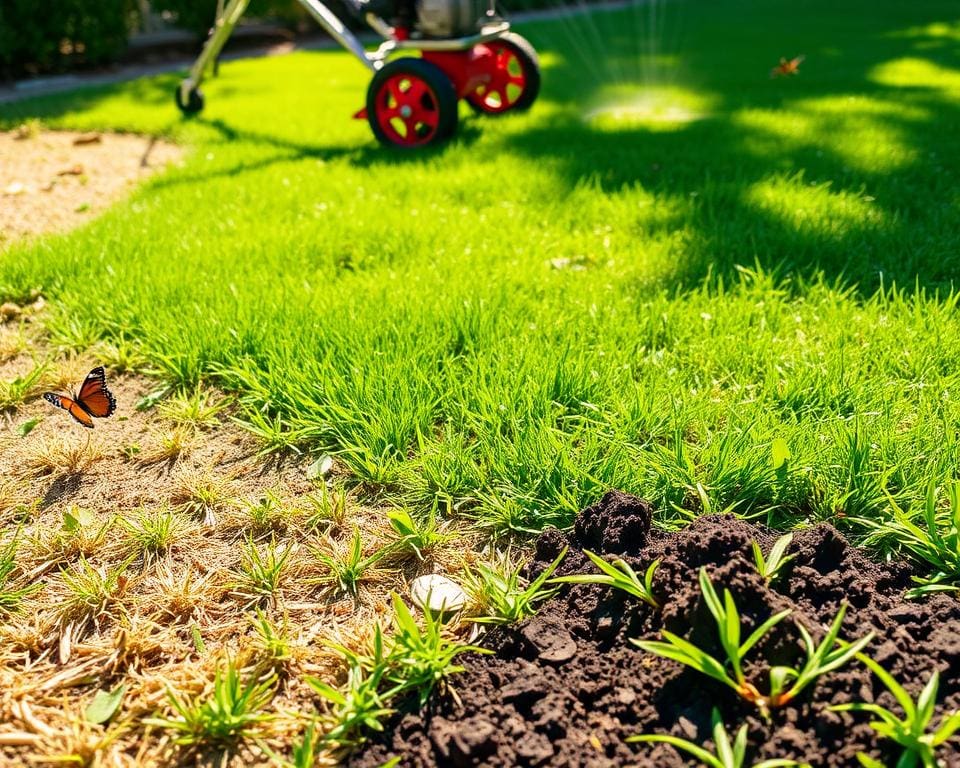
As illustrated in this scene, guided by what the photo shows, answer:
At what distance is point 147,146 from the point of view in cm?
513

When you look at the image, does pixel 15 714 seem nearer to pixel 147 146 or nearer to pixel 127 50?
pixel 147 146

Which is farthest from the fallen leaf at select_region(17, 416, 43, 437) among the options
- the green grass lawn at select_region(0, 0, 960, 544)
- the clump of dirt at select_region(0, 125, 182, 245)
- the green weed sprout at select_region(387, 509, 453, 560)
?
the clump of dirt at select_region(0, 125, 182, 245)

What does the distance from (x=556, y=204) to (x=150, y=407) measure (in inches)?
79.8

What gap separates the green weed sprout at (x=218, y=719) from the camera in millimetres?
1244

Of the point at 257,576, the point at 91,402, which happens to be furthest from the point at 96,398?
the point at 257,576

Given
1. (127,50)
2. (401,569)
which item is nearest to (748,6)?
(127,50)

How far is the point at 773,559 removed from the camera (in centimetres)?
139

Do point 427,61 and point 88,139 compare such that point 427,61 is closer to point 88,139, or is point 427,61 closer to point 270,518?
point 88,139

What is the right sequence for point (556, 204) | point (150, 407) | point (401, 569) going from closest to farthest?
point (401, 569)
point (150, 407)
point (556, 204)

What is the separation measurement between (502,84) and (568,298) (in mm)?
3173

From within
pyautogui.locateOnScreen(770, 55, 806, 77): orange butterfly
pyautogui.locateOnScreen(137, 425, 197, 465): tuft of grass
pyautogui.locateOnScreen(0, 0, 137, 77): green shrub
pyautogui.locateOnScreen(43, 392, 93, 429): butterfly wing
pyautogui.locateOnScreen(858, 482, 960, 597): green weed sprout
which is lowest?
pyautogui.locateOnScreen(858, 482, 960, 597): green weed sprout

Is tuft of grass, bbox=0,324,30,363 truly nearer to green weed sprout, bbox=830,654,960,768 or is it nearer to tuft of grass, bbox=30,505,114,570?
tuft of grass, bbox=30,505,114,570

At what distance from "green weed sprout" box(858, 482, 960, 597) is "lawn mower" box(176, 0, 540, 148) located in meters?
3.47

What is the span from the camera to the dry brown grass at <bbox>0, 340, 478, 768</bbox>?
1296mm
